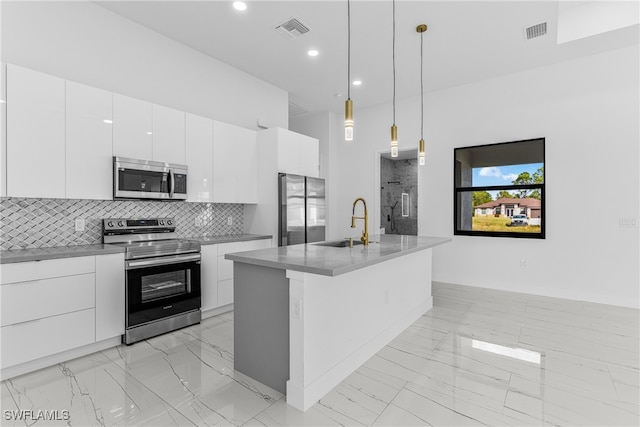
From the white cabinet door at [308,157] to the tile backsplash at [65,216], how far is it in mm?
1688

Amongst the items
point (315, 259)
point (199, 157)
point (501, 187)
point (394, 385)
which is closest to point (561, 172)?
point (501, 187)

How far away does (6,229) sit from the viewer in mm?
2658

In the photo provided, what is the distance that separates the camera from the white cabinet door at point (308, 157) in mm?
4812

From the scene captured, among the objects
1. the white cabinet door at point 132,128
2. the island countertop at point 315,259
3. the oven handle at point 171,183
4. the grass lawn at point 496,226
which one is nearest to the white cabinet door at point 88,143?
the white cabinet door at point 132,128

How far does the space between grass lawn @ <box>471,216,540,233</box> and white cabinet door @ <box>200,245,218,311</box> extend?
3.96 metres

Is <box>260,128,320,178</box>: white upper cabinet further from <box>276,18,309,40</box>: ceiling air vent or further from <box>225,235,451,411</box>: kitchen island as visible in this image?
<box>225,235,451,411</box>: kitchen island

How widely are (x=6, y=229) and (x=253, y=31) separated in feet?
9.88

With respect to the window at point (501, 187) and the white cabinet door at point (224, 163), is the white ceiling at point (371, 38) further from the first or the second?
the window at point (501, 187)

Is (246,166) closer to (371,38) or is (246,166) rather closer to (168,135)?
(168,135)

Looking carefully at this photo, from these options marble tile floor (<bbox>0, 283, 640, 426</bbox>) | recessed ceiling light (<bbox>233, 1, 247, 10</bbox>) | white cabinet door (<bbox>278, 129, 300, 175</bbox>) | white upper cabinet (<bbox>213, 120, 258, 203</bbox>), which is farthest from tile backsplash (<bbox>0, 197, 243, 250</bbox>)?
recessed ceiling light (<bbox>233, 1, 247, 10</bbox>)

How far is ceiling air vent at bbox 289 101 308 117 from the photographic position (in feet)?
20.2

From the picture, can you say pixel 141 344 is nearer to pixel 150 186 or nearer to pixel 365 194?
pixel 150 186

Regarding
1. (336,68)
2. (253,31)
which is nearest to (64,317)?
(253,31)

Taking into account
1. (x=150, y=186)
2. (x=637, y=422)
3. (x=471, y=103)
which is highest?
(x=471, y=103)
